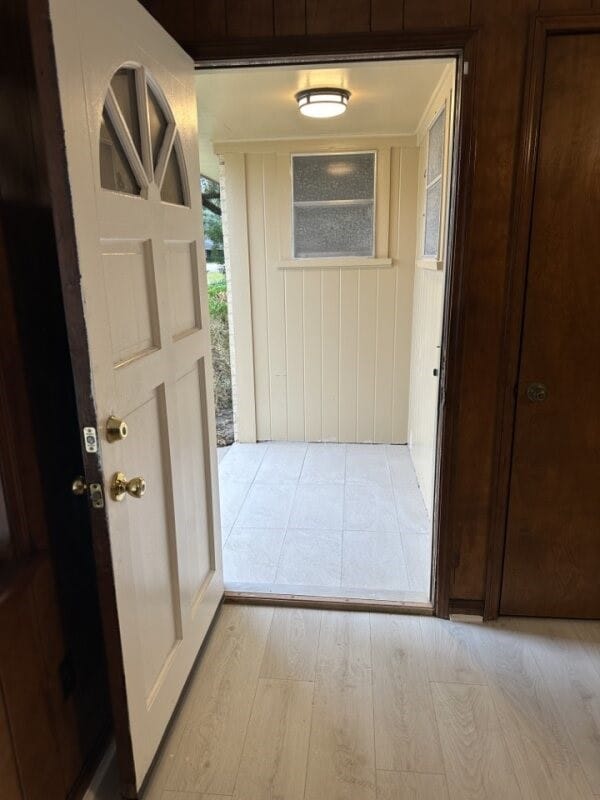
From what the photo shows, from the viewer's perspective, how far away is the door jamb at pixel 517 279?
1606mm

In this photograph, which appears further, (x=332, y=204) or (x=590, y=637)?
(x=332, y=204)

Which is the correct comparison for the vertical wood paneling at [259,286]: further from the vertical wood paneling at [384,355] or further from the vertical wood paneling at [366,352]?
the vertical wood paneling at [384,355]

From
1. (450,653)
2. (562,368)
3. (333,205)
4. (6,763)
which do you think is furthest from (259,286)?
(6,763)

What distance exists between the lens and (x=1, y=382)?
112cm

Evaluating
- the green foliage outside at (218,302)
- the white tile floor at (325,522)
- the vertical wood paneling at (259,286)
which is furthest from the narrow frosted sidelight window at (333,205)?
the green foliage outside at (218,302)

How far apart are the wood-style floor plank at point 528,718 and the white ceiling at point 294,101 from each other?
2018 millimetres

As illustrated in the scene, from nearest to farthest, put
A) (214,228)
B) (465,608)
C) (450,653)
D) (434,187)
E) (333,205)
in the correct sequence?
1. (450,653)
2. (465,608)
3. (434,187)
4. (333,205)
5. (214,228)

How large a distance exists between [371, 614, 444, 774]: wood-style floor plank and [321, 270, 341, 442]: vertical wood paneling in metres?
2.18

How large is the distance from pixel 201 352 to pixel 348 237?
93.4 inches

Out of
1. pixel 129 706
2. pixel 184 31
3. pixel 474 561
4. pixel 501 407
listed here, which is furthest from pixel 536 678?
pixel 184 31

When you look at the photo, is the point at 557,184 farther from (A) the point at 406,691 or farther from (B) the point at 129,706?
(B) the point at 129,706

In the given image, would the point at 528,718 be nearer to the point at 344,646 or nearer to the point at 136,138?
the point at 344,646

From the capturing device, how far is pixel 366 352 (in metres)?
4.04

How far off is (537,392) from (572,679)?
96 cm
